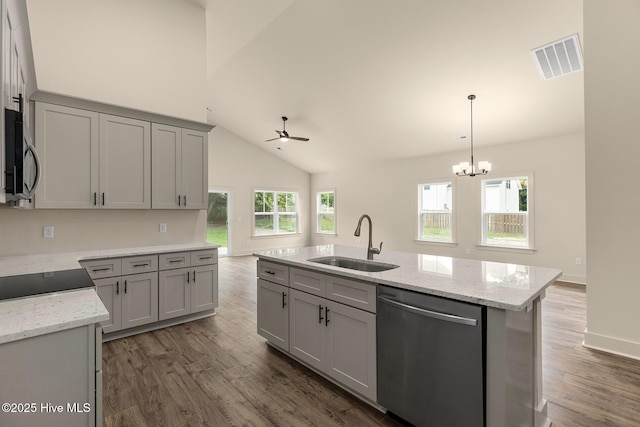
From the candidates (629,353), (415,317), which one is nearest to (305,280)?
(415,317)

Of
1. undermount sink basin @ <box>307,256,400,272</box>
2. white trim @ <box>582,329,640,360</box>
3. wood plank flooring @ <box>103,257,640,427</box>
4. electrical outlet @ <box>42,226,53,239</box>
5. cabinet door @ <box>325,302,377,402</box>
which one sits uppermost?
electrical outlet @ <box>42,226,53,239</box>

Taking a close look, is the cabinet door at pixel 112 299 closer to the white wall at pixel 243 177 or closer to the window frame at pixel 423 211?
the white wall at pixel 243 177

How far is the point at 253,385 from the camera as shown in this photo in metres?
2.29

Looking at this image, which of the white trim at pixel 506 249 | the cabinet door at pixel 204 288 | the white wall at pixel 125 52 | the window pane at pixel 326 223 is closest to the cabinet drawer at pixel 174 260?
the cabinet door at pixel 204 288

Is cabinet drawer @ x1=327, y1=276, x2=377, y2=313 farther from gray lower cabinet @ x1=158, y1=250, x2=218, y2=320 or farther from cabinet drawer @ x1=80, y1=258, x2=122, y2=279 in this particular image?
cabinet drawer @ x1=80, y1=258, x2=122, y2=279

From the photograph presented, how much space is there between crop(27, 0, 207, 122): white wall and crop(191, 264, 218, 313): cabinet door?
2050mm

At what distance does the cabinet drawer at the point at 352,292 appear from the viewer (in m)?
1.92

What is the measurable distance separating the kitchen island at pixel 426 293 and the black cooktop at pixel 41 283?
1348mm

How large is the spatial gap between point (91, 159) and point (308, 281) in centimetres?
264

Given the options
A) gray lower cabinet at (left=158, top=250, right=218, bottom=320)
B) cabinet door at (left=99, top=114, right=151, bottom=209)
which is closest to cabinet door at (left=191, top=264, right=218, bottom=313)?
gray lower cabinet at (left=158, top=250, right=218, bottom=320)

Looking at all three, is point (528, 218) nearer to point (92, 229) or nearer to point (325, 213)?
point (325, 213)

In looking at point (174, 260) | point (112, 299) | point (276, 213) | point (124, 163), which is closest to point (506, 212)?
point (174, 260)

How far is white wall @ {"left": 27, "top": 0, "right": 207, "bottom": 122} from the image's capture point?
3146mm

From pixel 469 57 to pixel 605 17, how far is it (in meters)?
1.47
